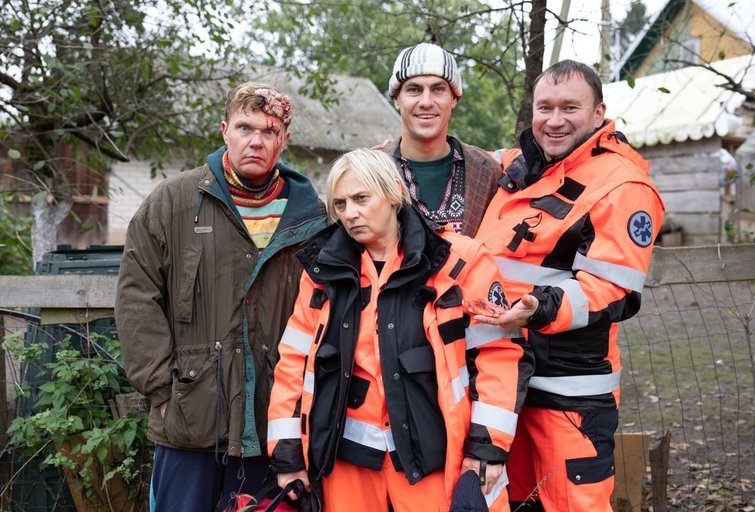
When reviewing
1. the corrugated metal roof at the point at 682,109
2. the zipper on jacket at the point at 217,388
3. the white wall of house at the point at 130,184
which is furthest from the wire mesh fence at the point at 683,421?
the white wall of house at the point at 130,184

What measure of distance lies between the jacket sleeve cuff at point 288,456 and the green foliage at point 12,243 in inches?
178

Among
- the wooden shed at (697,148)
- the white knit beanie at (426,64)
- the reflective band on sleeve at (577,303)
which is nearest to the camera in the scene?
the reflective band on sleeve at (577,303)

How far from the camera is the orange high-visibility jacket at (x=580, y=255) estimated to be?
2.58 meters

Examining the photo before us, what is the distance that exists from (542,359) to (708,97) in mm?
13336

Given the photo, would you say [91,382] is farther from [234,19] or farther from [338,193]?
[234,19]

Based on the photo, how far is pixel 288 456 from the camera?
8.59ft

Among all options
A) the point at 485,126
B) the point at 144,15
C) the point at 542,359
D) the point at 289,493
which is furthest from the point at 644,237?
the point at 485,126

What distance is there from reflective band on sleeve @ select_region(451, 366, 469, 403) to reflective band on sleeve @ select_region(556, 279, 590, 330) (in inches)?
16.2

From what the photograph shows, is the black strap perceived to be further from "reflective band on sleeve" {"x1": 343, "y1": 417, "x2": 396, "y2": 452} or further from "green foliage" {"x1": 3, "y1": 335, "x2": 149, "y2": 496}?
"green foliage" {"x1": 3, "y1": 335, "x2": 149, "y2": 496}

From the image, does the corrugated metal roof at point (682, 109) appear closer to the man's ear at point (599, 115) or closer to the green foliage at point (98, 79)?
the green foliage at point (98, 79)

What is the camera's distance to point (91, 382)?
3.71 meters

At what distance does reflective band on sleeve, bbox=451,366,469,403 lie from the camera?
97.3 inches

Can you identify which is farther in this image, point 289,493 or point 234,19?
point 234,19

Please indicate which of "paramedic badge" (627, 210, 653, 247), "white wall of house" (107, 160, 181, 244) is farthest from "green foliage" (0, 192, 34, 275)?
"white wall of house" (107, 160, 181, 244)
